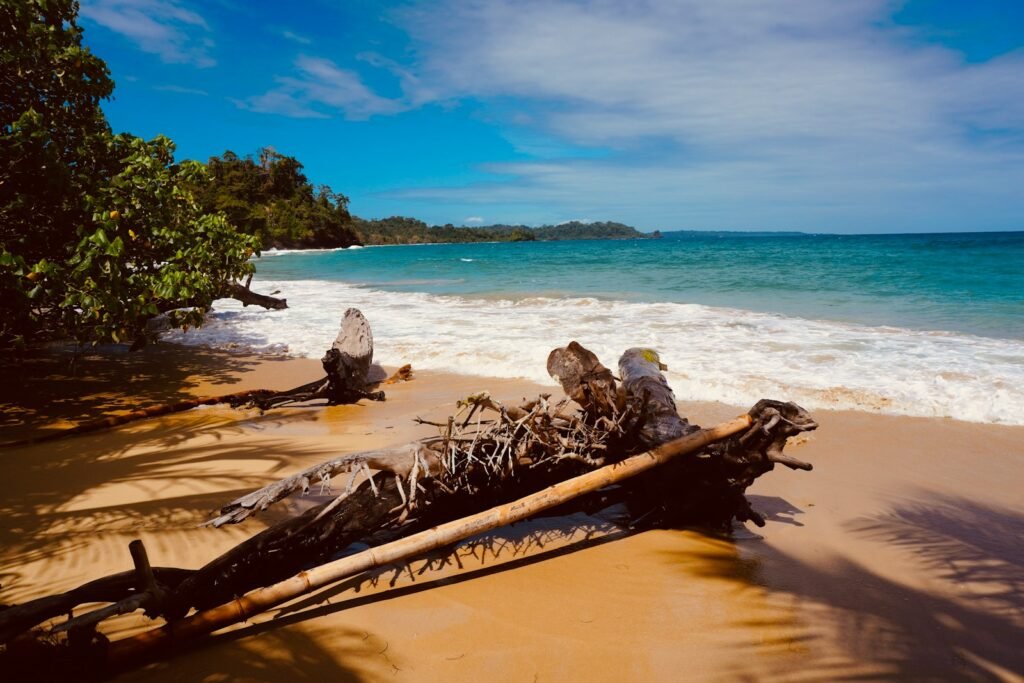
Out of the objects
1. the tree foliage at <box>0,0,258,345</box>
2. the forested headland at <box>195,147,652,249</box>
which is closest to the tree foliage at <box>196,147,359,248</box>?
the forested headland at <box>195,147,652,249</box>

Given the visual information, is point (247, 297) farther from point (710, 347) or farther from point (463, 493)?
point (463, 493)

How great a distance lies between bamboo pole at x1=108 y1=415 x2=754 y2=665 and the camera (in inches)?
102

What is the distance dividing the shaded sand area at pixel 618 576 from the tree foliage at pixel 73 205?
1.69 metres

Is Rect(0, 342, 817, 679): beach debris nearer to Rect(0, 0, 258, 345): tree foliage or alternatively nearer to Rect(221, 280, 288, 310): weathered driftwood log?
Rect(0, 0, 258, 345): tree foliage

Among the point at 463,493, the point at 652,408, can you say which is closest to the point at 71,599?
the point at 463,493

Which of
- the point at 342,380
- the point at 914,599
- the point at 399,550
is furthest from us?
the point at 342,380

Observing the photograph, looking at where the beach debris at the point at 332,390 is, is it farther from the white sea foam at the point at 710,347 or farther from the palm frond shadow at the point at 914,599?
the palm frond shadow at the point at 914,599

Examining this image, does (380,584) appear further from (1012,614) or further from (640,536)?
(1012,614)

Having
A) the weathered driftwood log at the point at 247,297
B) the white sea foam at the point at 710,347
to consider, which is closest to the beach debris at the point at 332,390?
the white sea foam at the point at 710,347

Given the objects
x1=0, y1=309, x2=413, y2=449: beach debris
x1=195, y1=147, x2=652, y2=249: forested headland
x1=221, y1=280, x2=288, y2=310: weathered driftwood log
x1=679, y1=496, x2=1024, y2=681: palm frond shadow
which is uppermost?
x1=195, y1=147, x2=652, y2=249: forested headland

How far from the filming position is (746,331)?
12.1 m

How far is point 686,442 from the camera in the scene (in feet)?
11.9

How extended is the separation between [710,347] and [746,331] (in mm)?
2242

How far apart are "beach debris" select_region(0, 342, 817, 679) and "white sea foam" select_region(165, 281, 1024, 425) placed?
387cm
